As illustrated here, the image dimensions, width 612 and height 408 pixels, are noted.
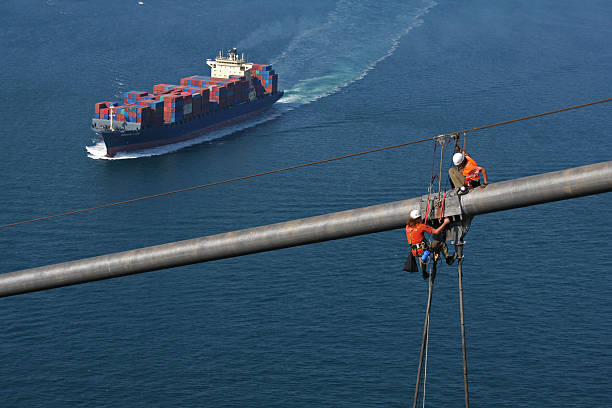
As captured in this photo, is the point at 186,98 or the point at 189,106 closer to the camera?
the point at 186,98

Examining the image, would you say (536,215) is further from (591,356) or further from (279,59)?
(279,59)

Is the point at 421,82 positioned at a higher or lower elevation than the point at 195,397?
higher

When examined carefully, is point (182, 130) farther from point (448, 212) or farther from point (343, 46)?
point (448, 212)

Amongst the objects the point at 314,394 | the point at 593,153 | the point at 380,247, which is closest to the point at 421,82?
the point at 593,153

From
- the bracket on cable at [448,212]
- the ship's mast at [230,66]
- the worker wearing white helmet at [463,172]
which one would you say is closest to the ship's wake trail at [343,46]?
the ship's mast at [230,66]

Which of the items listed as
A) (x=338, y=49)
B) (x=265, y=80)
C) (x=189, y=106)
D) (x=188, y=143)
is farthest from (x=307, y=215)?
(x=338, y=49)

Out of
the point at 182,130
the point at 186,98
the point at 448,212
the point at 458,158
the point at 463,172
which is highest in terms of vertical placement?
the point at 186,98
